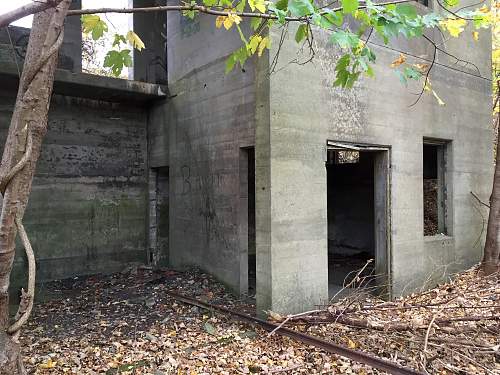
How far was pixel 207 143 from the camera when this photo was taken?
7.20m

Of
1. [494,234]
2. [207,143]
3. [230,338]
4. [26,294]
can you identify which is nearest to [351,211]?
[494,234]

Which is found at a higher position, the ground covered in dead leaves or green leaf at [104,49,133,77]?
green leaf at [104,49,133,77]

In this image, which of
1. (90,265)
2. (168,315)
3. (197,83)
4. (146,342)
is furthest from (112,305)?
(197,83)

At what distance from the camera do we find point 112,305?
6477mm

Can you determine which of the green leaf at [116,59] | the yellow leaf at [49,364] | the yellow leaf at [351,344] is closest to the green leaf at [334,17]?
the green leaf at [116,59]

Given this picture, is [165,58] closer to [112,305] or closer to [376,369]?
[112,305]

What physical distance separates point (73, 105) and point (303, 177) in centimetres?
543

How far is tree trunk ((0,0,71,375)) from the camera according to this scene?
278 centimetres

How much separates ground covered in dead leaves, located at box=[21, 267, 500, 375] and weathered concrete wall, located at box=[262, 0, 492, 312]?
629 millimetres

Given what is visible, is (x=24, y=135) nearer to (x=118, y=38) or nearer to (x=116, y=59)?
(x=116, y=59)

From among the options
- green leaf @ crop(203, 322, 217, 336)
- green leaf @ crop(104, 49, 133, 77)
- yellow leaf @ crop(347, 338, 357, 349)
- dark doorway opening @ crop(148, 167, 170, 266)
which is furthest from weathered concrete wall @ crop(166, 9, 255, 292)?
green leaf @ crop(104, 49, 133, 77)

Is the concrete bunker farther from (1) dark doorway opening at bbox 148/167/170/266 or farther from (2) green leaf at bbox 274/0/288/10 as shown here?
(2) green leaf at bbox 274/0/288/10

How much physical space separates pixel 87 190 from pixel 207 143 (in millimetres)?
3095

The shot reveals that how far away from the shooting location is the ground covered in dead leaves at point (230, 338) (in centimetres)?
418
